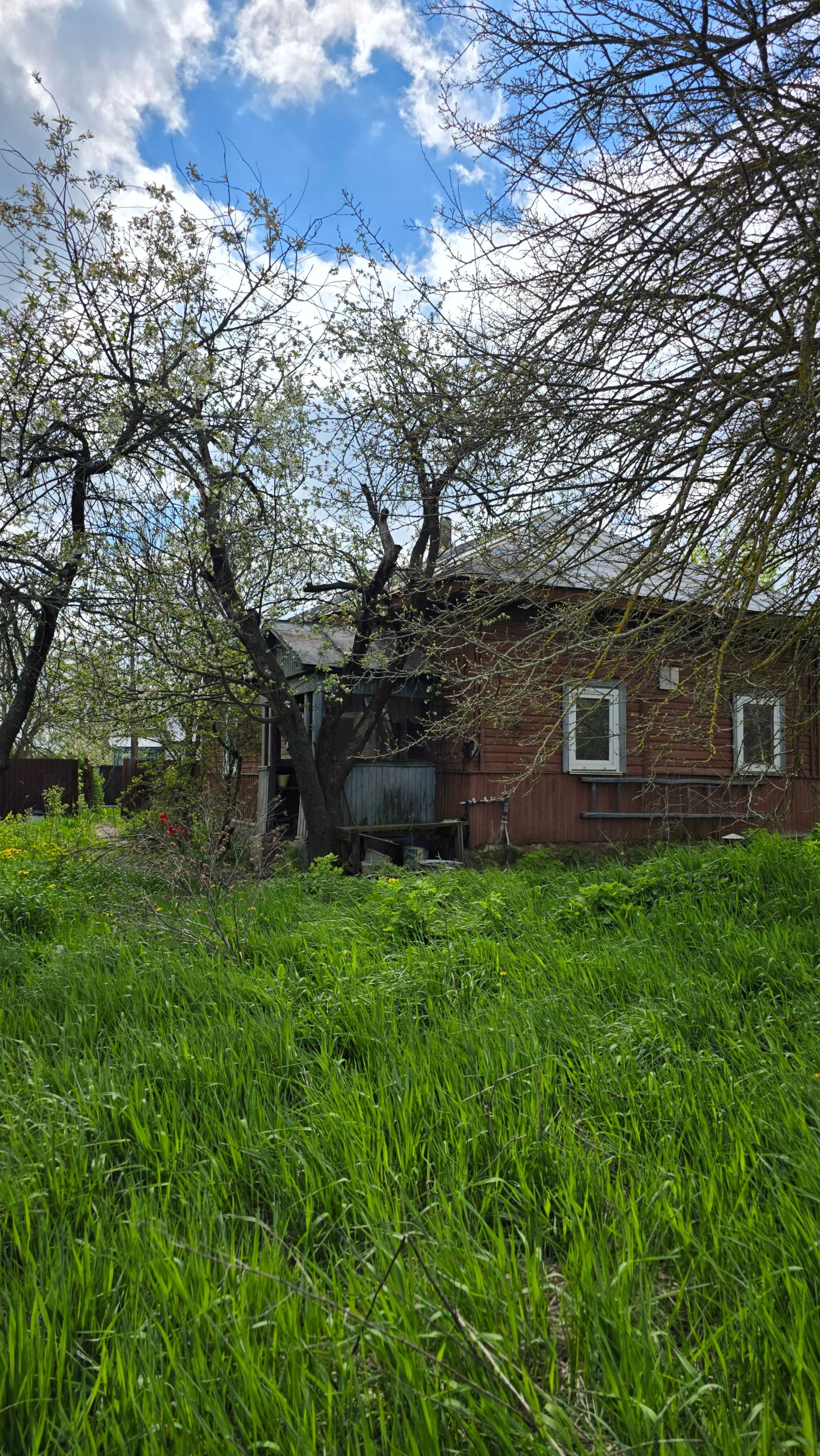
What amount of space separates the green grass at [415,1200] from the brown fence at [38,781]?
783 inches

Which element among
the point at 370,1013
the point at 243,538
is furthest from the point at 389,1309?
the point at 243,538

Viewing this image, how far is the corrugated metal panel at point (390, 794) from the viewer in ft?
42.5

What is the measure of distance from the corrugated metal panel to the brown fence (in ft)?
41.9

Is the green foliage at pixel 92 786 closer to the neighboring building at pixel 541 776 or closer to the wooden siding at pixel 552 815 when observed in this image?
the neighboring building at pixel 541 776

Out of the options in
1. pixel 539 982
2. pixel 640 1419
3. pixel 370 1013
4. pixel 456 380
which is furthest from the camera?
pixel 456 380

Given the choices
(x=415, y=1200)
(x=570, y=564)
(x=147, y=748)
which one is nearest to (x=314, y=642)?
(x=147, y=748)

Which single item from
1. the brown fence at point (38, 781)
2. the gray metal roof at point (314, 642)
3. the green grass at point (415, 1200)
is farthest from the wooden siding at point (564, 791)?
the brown fence at point (38, 781)

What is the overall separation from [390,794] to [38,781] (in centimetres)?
1447

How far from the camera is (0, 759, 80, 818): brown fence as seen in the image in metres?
23.3

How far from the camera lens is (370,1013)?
4.10 metres

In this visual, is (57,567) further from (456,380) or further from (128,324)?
(456,380)

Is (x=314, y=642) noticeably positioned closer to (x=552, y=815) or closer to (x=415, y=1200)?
(x=552, y=815)

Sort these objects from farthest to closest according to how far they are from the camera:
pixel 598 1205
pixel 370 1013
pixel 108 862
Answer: pixel 108 862 < pixel 370 1013 < pixel 598 1205

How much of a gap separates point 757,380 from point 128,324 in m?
4.90
